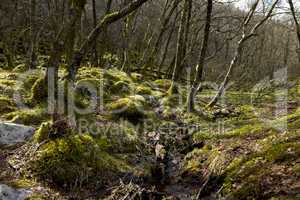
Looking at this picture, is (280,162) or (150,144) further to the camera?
(150,144)

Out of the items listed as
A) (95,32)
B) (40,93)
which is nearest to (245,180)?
(95,32)

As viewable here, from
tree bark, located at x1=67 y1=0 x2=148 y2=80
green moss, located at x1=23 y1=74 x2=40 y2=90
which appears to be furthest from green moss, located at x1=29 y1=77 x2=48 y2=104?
tree bark, located at x1=67 y1=0 x2=148 y2=80

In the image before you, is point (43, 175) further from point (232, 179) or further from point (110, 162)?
point (232, 179)

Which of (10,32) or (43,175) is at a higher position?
(10,32)

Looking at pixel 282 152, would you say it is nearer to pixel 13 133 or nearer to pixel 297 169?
pixel 297 169

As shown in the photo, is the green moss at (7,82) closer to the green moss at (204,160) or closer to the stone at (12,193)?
the green moss at (204,160)

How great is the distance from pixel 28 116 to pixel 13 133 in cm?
156

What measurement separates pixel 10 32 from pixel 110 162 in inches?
898

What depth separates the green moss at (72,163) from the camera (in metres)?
7.42

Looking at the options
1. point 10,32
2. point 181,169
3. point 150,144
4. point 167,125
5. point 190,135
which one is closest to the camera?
point 181,169

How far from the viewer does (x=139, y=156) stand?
10180 mm

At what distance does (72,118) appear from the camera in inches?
416

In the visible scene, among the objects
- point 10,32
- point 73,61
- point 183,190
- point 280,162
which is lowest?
point 183,190

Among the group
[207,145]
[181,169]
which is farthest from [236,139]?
[181,169]
